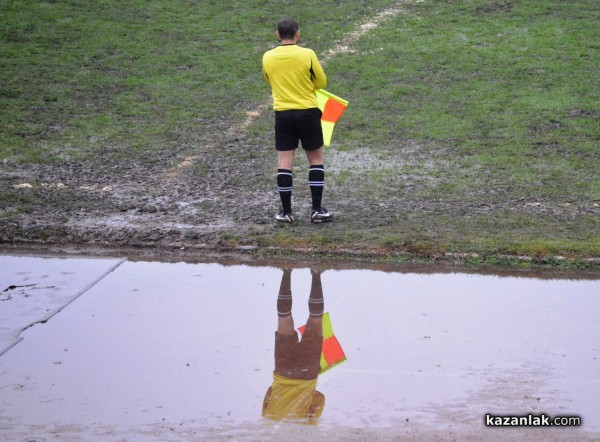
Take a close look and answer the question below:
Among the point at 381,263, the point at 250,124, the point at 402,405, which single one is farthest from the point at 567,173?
the point at 402,405

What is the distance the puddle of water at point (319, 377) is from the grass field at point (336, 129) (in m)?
0.79

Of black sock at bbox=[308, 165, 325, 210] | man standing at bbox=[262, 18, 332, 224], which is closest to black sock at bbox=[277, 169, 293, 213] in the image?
man standing at bbox=[262, 18, 332, 224]

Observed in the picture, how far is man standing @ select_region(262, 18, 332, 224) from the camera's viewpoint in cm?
776

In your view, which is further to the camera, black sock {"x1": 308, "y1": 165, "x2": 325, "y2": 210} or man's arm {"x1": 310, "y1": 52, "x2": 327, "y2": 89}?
black sock {"x1": 308, "y1": 165, "x2": 325, "y2": 210}

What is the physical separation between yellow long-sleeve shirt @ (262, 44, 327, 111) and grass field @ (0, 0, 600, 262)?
1.12m

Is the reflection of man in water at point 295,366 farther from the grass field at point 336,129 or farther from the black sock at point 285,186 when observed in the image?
the black sock at point 285,186

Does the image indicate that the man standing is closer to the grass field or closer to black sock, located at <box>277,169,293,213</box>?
black sock, located at <box>277,169,293,213</box>

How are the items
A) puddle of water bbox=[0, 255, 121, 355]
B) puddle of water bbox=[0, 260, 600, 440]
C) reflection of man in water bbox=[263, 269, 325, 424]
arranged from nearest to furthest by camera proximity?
puddle of water bbox=[0, 260, 600, 440] < reflection of man in water bbox=[263, 269, 325, 424] < puddle of water bbox=[0, 255, 121, 355]

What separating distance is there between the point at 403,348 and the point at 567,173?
4590 mm

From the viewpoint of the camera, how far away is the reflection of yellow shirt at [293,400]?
4617 mm

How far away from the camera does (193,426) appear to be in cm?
448

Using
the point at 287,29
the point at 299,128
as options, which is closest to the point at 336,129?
the point at 299,128

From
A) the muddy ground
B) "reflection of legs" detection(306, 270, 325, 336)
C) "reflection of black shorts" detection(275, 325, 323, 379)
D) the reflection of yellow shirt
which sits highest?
the reflection of yellow shirt

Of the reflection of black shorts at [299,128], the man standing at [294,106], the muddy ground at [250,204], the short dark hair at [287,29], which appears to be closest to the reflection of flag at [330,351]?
the muddy ground at [250,204]
